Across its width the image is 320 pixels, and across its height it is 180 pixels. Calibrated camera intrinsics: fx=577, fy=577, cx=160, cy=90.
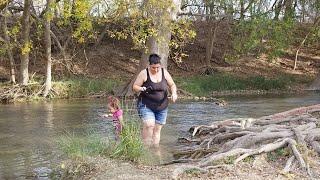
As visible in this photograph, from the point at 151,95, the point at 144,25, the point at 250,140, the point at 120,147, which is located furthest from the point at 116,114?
the point at 144,25

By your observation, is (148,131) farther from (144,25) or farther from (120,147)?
(144,25)

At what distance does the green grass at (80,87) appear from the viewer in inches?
951

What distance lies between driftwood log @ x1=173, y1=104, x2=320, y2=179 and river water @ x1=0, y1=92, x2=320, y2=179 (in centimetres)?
64

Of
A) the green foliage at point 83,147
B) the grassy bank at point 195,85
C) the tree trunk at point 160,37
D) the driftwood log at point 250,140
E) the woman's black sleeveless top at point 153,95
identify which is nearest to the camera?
the driftwood log at point 250,140

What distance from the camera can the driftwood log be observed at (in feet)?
27.9

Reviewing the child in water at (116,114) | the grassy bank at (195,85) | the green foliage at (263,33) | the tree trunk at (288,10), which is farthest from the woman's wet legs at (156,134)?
the tree trunk at (288,10)

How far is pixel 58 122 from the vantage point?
15.5 metres

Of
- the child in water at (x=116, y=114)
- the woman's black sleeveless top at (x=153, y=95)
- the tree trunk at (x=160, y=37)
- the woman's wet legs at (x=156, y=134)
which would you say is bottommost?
Answer: the woman's wet legs at (x=156, y=134)

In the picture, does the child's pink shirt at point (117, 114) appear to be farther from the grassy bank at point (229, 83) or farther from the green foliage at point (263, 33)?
the green foliage at point (263, 33)

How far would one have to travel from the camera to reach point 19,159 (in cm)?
1010

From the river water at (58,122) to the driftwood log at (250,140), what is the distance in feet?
2.11

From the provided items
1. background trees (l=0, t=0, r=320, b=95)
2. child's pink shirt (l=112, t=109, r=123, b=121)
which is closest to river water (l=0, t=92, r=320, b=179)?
child's pink shirt (l=112, t=109, r=123, b=121)

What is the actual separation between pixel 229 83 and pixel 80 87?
8029 mm

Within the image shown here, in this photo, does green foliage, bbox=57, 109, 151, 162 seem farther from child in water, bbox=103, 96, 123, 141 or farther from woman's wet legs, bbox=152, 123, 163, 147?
woman's wet legs, bbox=152, 123, 163, 147
